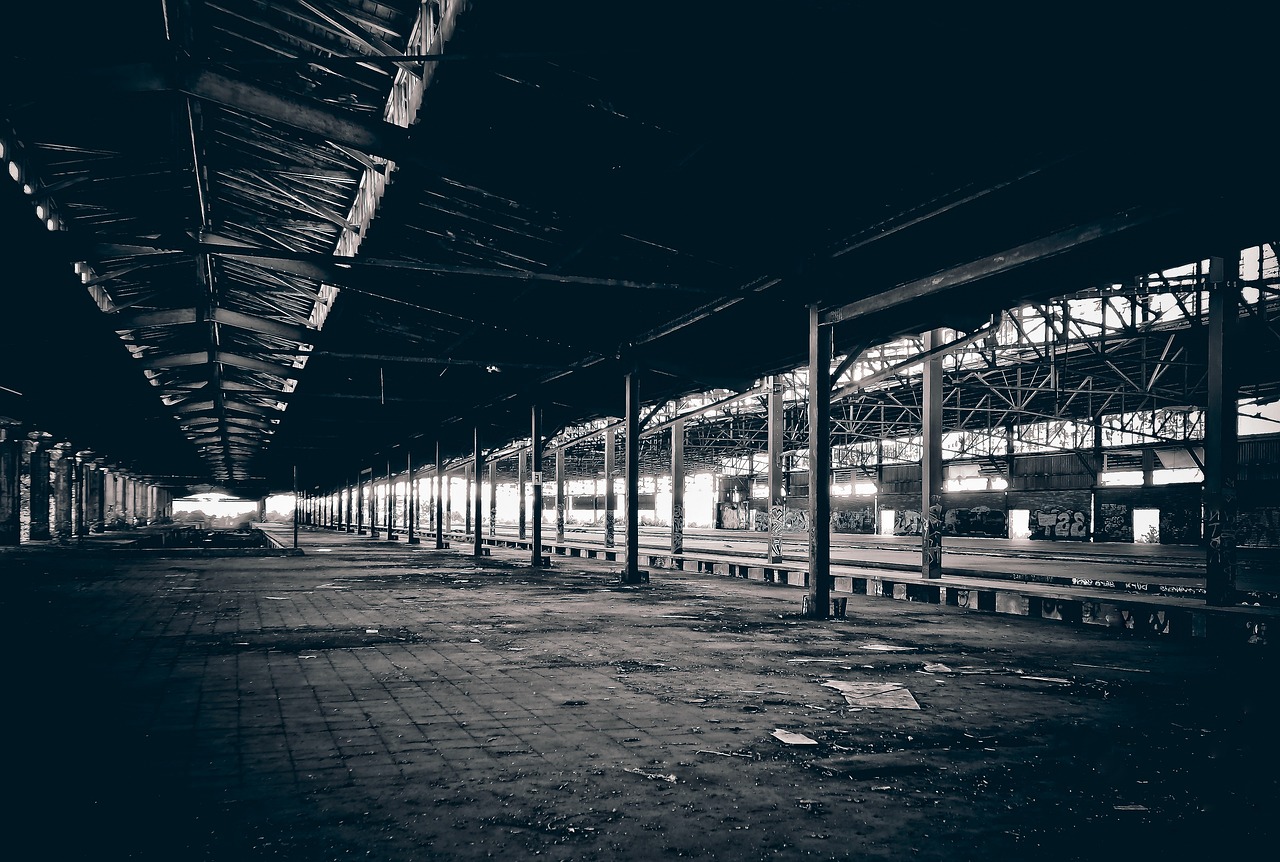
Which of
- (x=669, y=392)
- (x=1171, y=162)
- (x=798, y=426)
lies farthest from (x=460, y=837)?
(x=798, y=426)

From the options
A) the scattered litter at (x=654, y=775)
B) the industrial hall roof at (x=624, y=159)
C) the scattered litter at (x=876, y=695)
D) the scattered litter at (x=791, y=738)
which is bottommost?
the scattered litter at (x=876, y=695)

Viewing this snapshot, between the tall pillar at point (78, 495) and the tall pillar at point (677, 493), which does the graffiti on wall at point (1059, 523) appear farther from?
the tall pillar at point (78, 495)

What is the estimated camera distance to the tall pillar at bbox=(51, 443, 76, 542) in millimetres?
41688

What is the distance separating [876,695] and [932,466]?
11.5 metres

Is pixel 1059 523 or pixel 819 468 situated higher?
pixel 819 468

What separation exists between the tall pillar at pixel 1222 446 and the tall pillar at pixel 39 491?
1518 inches

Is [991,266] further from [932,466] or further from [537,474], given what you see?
[537,474]

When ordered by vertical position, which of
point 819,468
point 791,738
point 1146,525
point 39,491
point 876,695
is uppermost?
point 819,468

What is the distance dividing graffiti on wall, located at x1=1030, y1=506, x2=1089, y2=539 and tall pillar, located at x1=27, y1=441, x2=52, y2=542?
43.2m

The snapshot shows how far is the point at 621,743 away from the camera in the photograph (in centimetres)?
532

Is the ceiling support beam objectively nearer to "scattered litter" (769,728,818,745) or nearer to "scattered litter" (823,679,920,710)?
"scattered litter" (823,679,920,710)

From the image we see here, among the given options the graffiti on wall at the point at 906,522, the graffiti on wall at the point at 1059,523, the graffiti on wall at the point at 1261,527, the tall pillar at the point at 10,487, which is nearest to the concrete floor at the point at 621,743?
the tall pillar at the point at 10,487

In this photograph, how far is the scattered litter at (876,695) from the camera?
6520 mm

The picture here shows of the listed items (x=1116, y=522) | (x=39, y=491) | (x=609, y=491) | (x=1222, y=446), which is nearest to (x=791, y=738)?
(x=1222, y=446)
